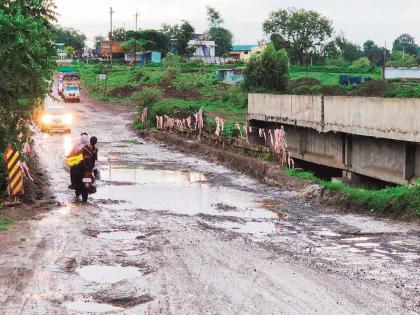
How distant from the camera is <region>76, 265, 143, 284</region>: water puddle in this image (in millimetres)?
10164

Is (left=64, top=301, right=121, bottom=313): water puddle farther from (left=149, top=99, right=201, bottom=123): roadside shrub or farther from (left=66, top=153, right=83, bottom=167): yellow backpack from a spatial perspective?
(left=149, top=99, right=201, bottom=123): roadside shrub

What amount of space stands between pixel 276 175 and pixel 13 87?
10.2m

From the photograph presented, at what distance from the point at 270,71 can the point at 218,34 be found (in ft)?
287

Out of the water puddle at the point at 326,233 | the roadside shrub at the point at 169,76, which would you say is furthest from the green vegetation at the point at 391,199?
the roadside shrub at the point at 169,76

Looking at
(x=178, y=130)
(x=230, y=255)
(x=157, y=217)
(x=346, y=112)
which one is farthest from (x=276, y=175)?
(x=178, y=130)

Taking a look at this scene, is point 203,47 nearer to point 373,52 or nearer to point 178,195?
point 373,52

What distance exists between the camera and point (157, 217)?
16.4 meters

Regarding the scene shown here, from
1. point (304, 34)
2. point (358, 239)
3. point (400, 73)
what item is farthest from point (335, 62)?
point (358, 239)

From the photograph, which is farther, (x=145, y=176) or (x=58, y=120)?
(x=58, y=120)

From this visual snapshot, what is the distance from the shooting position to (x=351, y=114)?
78.5ft

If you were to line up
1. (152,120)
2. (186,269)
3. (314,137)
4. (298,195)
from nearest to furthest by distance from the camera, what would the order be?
1. (186,269)
2. (298,195)
3. (314,137)
4. (152,120)

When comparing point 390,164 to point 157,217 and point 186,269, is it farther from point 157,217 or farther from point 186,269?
point 186,269

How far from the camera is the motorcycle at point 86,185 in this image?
18531mm

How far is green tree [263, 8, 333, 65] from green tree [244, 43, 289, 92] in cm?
6096
